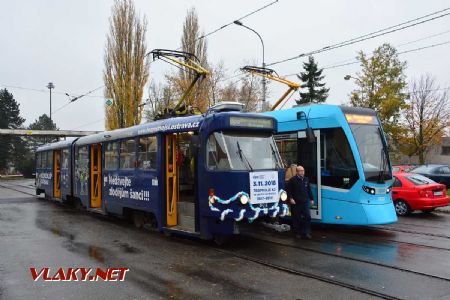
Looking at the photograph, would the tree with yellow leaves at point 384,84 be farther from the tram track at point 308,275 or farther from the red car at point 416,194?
the tram track at point 308,275

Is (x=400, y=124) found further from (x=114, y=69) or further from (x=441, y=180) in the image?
(x=114, y=69)

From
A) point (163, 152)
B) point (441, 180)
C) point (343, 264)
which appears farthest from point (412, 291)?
point (441, 180)

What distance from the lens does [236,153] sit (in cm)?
929

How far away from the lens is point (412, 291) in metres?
6.41

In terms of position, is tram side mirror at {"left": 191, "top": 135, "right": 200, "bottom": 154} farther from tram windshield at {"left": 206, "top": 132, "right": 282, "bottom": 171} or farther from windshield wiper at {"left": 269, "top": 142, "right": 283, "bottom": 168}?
windshield wiper at {"left": 269, "top": 142, "right": 283, "bottom": 168}

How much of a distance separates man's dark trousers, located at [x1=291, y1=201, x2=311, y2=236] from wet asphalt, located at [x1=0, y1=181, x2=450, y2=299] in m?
0.36

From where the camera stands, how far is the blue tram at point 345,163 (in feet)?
35.5

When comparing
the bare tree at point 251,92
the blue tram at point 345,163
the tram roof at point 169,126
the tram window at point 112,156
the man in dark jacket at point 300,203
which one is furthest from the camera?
the bare tree at point 251,92

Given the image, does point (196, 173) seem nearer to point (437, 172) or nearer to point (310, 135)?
point (310, 135)

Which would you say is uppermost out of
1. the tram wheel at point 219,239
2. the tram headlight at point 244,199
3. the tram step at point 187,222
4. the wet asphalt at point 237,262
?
the tram headlight at point 244,199

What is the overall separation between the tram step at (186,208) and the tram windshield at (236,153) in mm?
1312

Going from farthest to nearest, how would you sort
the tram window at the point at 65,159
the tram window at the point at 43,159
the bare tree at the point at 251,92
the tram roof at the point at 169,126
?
the bare tree at the point at 251,92 < the tram window at the point at 43,159 < the tram window at the point at 65,159 < the tram roof at the point at 169,126

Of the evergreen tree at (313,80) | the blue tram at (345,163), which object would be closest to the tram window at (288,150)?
the blue tram at (345,163)

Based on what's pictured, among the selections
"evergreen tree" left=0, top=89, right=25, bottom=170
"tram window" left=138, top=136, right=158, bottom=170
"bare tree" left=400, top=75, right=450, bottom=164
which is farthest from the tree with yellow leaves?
"evergreen tree" left=0, top=89, right=25, bottom=170
